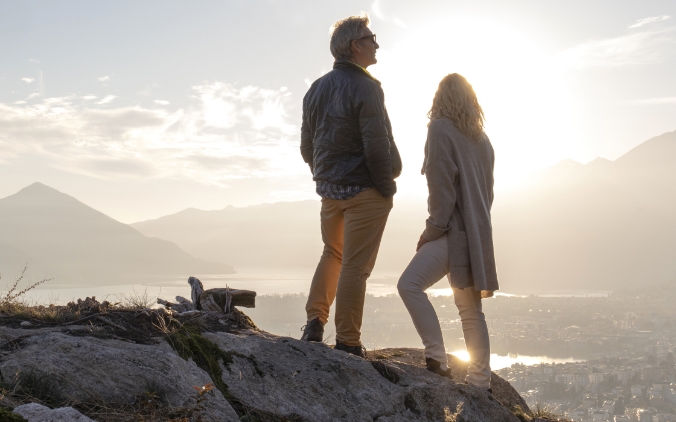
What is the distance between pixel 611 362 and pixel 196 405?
85.6 feet

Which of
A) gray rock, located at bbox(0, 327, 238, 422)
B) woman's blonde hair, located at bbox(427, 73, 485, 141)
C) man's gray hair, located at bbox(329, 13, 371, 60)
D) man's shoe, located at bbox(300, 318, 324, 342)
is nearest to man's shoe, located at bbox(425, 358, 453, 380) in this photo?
man's shoe, located at bbox(300, 318, 324, 342)

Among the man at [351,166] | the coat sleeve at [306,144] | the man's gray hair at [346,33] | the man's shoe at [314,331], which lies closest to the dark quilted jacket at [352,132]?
the man at [351,166]

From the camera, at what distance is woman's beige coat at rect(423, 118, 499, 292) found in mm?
4449

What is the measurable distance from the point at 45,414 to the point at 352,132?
321 centimetres

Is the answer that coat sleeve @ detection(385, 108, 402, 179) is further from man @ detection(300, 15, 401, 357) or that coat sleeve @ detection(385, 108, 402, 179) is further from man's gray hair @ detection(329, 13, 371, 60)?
man's gray hair @ detection(329, 13, 371, 60)

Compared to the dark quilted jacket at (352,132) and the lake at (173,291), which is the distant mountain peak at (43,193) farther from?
the dark quilted jacket at (352,132)

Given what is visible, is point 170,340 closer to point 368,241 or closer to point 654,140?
point 368,241

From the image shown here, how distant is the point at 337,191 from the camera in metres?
4.71

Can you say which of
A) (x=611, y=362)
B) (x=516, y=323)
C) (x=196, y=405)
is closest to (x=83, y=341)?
(x=196, y=405)

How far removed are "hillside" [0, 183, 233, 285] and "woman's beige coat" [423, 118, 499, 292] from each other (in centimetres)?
2522

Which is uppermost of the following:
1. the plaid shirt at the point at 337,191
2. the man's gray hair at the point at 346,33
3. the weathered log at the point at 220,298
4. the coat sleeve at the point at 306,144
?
the man's gray hair at the point at 346,33

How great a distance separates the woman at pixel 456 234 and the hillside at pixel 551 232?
51202mm

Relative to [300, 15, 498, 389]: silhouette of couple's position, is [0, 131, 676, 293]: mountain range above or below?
above

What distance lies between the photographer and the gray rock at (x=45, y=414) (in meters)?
2.09
